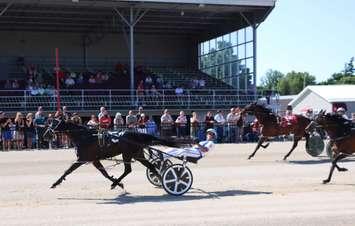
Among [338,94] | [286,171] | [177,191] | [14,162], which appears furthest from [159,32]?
[177,191]

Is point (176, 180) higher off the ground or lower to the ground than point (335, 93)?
lower

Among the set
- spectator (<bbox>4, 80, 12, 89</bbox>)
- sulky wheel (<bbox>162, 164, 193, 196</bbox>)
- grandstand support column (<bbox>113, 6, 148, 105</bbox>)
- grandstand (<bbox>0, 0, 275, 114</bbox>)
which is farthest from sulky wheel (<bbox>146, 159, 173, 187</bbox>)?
spectator (<bbox>4, 80, 12, 89</bbox>)

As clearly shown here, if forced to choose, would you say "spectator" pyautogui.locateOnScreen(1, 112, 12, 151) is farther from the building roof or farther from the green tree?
the green tree

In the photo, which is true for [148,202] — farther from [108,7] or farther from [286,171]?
[108,7]

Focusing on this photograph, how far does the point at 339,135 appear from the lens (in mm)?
14484

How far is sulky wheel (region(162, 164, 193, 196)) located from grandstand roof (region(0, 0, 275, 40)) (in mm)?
22952

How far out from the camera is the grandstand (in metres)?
34.9

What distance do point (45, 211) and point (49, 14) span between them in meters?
29.9

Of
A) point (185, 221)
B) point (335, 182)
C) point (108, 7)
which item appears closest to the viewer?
point (185, 221)

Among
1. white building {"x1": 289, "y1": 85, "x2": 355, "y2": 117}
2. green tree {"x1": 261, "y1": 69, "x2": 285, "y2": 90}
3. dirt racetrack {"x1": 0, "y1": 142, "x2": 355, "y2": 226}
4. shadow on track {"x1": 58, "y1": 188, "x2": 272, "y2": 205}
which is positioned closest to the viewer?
dirt racetrack {"x1": 0, "y1": 142, "x2": 355, "y2": 226}

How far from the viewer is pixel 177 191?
40.4 ft

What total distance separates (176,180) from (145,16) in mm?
29032

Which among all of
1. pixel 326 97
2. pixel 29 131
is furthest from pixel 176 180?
pixel 326 97

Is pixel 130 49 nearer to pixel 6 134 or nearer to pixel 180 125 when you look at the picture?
pixel 180 125
